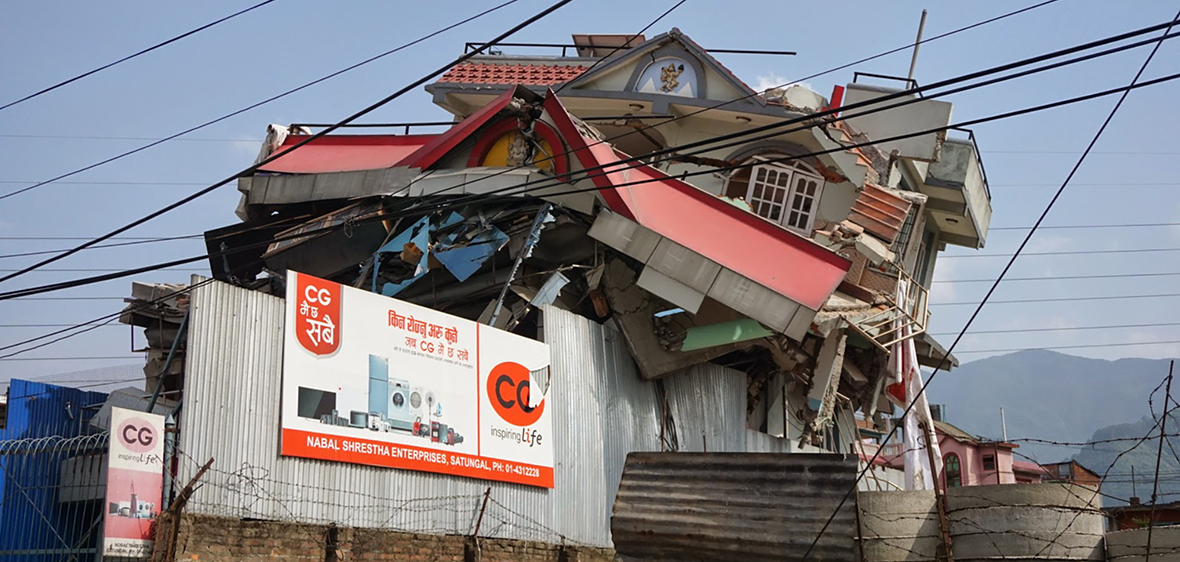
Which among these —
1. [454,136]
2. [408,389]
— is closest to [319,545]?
[408,389]

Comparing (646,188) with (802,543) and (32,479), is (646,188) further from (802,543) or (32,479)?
(32,479)

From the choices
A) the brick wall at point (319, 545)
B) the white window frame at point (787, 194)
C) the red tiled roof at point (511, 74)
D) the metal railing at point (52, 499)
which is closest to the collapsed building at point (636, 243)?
the white window frame at point (787, 194)

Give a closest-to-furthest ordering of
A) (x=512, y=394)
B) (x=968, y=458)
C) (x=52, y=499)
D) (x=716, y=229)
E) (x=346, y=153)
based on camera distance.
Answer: (x=52, y=499)
(x=512, y=394)
(x=716, y=229)
(x=346, y=153)
(x=968, y=458)

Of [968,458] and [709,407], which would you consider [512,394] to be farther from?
[968,458]

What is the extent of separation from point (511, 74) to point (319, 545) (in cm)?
1643

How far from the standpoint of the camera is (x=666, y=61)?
82.7ft

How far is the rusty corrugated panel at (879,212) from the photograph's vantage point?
24438 millimetres

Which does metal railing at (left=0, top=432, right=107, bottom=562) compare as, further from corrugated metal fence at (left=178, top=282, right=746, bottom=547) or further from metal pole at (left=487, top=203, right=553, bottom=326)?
metal pole at (left=487, top=203, right=553, bottom=326)

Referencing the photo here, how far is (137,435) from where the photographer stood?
1203cm

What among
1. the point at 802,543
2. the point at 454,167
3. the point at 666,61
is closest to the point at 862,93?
the point at 666,61

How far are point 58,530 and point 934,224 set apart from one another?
1007 inches

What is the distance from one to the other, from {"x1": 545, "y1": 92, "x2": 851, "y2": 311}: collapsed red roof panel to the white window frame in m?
4.88

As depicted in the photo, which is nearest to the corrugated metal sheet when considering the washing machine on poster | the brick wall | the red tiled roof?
the brick wall

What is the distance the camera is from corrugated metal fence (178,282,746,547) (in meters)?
13.0
